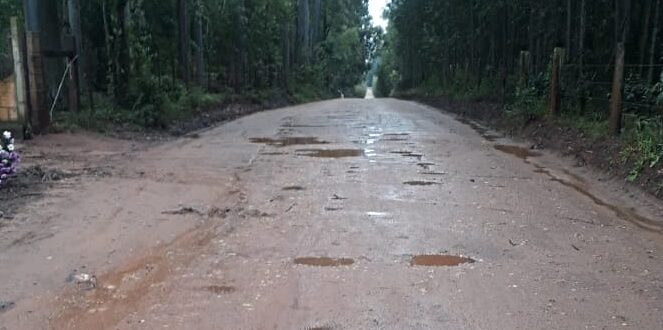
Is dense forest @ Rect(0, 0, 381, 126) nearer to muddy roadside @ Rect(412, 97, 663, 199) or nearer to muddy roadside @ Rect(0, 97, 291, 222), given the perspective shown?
muddy roadside @ Rect(0, 97, 291, 222)

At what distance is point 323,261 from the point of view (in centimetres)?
513

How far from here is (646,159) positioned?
26.8 feet

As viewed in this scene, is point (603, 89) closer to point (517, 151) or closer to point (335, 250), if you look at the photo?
point (517, 151)

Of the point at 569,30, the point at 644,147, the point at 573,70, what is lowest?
the point at 644,147

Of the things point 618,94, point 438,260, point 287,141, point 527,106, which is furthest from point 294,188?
point 527,106

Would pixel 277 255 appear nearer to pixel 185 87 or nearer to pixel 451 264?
pixel 451 264

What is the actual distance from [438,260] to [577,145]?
673cm

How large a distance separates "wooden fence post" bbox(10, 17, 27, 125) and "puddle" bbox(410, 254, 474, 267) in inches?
355

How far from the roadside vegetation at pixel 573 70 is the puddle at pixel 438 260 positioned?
356cm

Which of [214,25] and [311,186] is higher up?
[214,25]

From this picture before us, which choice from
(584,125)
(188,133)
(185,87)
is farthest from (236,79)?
(584,125)

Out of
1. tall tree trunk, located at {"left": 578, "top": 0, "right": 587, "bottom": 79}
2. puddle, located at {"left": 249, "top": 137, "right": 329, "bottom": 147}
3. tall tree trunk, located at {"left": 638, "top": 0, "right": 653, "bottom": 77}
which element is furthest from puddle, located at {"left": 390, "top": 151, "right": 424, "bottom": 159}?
tall tree trunk, located at {"left": 638, "top": 0, "right": 653, "bottom": 77}

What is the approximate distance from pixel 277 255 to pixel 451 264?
1.40m

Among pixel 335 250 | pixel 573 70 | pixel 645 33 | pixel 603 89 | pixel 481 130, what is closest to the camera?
pixel 335 250
